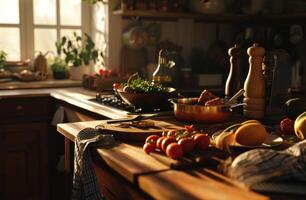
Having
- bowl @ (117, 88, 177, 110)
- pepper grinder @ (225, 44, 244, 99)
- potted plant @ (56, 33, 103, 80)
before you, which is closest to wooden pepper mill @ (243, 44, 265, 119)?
pepper grinder @ (225, 44, 244, 99)

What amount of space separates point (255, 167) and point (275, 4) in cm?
305

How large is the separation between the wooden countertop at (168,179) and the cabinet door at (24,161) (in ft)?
5.75

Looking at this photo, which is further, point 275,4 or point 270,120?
point 275,4

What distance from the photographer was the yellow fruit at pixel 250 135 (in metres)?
1.28

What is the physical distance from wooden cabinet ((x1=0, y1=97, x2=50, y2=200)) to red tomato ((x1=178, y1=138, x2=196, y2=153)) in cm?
188

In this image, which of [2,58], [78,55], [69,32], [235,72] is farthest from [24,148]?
[235,72]

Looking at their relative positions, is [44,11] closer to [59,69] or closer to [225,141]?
[59,69]

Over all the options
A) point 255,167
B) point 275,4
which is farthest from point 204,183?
point 275,4

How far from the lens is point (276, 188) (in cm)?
100

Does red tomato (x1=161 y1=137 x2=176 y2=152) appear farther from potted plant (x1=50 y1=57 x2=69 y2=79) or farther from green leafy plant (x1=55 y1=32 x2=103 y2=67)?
potted plant (x1=50 y1=57 x2=69 y2=79)

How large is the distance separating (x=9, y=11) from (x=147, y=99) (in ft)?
6.39

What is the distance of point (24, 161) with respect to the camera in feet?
9.90

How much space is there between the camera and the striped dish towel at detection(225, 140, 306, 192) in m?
1.01

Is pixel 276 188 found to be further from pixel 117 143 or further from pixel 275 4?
pixel 275 4
